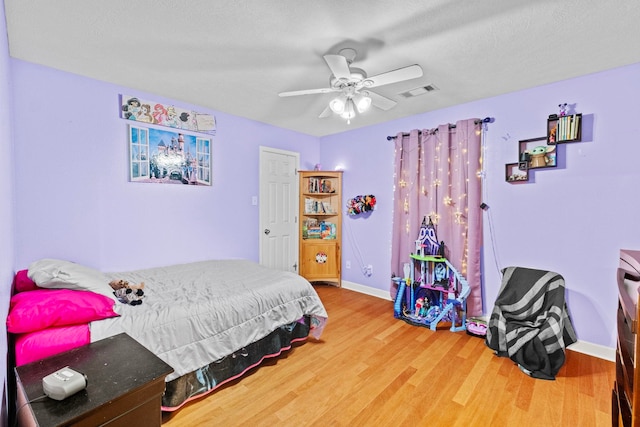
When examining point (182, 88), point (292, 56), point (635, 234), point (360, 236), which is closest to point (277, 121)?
point (182, 88)

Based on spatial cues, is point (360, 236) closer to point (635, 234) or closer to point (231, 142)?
point (231, 142)

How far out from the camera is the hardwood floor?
1.73 m

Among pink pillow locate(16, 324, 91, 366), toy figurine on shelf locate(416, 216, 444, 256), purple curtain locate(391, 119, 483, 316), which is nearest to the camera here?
pink pillow locate(16, 324, 91, 366)

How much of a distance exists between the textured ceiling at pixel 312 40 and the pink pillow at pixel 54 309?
169 cm

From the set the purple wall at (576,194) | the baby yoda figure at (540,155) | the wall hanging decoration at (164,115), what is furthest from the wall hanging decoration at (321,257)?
the baby yoda figure at (540,155)

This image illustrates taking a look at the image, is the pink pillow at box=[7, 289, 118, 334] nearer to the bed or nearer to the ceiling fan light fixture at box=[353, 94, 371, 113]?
the bed

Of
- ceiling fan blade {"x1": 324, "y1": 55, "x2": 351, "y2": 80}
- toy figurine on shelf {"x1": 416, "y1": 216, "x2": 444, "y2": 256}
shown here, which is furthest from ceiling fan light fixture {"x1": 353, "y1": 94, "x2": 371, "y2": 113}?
toy figurine on shelf {"x1": 416, "y1": 216, "x2": 444, "y2": 256}

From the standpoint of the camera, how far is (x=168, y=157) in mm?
3082

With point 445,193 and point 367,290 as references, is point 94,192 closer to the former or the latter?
point 367,290

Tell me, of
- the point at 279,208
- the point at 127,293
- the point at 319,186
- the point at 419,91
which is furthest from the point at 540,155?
the point at 127,293

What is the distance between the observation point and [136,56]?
2.19 meters

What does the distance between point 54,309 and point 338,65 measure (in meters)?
2.18

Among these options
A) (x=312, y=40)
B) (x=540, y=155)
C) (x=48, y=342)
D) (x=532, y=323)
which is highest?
(x=312, y=40)

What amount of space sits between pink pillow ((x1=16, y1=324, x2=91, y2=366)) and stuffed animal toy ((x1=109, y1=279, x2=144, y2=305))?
39cm
